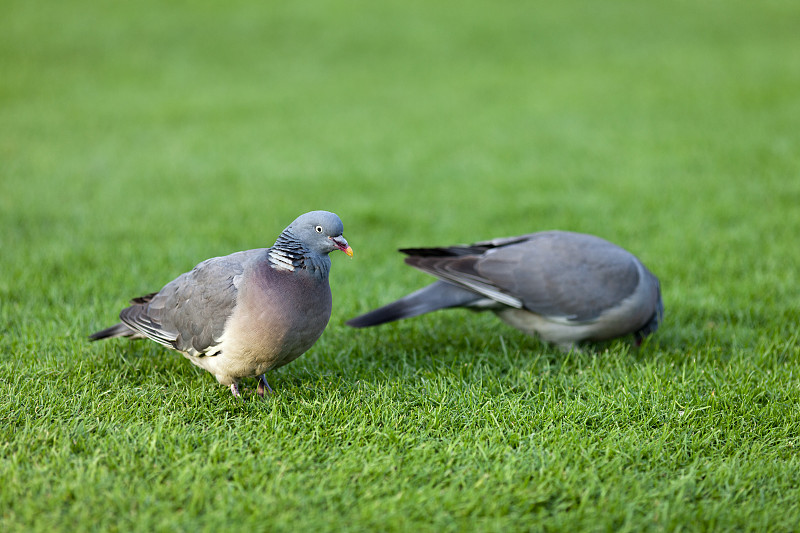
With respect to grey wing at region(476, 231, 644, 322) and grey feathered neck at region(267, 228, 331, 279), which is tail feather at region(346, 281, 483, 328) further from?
grey feathered neck at region(267, 228, 331, 279)

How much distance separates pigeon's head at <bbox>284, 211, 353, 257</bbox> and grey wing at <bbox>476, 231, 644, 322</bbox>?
4.04 feet

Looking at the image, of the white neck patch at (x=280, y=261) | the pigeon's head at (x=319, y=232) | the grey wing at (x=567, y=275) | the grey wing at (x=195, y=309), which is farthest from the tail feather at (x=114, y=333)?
the grey wing at (x=567, y=275)

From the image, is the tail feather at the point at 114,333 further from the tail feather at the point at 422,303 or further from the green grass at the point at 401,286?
the tail feather at the point at 422,303

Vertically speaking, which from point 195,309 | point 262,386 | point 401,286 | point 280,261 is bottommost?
point 401,286

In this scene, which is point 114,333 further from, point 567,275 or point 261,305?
point 567,275

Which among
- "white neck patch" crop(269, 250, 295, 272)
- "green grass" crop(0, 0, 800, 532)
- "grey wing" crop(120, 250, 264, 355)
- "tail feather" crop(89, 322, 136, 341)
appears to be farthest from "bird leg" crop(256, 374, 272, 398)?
"tail feather" crop(89, 322, 136, 341)

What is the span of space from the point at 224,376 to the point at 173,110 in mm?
8748

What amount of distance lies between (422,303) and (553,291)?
2.53 feet

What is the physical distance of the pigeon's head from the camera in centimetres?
313

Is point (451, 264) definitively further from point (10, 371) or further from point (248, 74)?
point (248, 74)

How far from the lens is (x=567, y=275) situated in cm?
403

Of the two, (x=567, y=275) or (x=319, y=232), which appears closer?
(x=319, y=232)

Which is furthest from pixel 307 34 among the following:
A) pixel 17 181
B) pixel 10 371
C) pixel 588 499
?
pixel 588 499

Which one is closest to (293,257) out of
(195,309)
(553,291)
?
(195,309)
